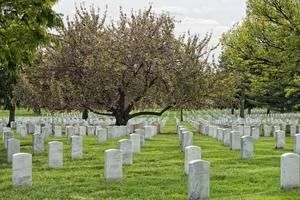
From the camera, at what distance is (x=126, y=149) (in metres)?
14.5

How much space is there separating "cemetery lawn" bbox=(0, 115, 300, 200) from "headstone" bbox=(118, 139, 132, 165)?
23 cm

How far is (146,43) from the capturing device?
29141 mm

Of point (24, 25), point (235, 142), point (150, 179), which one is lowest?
point (150, 179)

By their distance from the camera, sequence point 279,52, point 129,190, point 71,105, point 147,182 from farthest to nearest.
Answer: point 71,105, point 279,52, point 147,182, point 129,190

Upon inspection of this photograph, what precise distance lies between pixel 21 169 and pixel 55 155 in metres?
2.98

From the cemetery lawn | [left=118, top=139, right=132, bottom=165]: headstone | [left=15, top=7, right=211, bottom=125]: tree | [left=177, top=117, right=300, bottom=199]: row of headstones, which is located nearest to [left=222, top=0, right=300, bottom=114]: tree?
[left=15, top=7, right=211, bottom=125]: tree

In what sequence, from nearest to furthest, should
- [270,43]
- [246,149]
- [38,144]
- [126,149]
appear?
[126,149]
[246,149]
[38,144]
[270,43]

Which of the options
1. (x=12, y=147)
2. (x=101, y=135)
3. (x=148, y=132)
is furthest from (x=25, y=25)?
(x=148, y=132)

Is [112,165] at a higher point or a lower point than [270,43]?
lower

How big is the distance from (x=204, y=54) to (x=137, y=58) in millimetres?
4626

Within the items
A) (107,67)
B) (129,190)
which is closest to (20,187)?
(129,190)

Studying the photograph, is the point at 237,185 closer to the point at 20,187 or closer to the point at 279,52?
the point at 20,187

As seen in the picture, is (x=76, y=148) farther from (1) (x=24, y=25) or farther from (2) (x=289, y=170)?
(2) (x=289, y=170)

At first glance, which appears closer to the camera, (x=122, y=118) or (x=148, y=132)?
(x=148, y=132)
